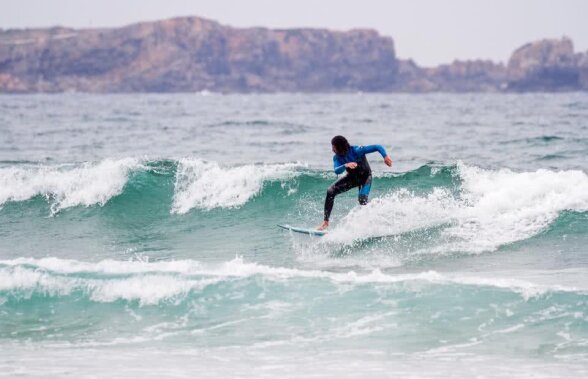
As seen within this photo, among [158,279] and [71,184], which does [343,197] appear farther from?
[158,279]

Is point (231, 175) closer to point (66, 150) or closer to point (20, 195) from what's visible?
point (20, 195)

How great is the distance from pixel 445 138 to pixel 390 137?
2.12 m

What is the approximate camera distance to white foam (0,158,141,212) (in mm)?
17203

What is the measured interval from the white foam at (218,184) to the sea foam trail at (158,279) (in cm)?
511

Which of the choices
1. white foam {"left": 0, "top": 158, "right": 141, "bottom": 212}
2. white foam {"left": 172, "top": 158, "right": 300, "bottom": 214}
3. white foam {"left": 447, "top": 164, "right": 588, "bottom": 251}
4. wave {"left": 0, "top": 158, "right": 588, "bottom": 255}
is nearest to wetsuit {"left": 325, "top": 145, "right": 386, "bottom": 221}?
wave {"left": 0, "top": 158, "right": 588, "bottom": 255}

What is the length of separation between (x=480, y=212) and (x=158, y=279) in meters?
5.98

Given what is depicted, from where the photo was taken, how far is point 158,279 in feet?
34.4

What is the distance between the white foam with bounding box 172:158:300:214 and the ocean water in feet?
0.14

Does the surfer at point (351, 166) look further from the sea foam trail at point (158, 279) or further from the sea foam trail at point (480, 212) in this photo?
the sea foam trail at point (158, 279)

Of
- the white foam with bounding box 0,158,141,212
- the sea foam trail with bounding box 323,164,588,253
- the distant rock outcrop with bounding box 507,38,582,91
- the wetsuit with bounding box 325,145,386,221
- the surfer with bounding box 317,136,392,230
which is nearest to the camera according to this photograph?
the surfer with bounding box 317,136,392,230

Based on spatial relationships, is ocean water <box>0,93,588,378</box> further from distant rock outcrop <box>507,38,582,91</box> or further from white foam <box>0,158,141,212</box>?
distant rock outcrop <box>507,38,582,91</box>

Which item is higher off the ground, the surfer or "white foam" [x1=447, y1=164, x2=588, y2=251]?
the surfer

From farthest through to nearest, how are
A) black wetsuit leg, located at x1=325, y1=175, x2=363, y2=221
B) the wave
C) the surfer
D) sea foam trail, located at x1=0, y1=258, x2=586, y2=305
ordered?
the wave
black wetsuit leg, located at x1=325, y1=175, x2=363, y2=221
the surfer
sea foam trail, located at x1=0, y1=258, x2=586, y2=305

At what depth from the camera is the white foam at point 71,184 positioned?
17.2 meters
